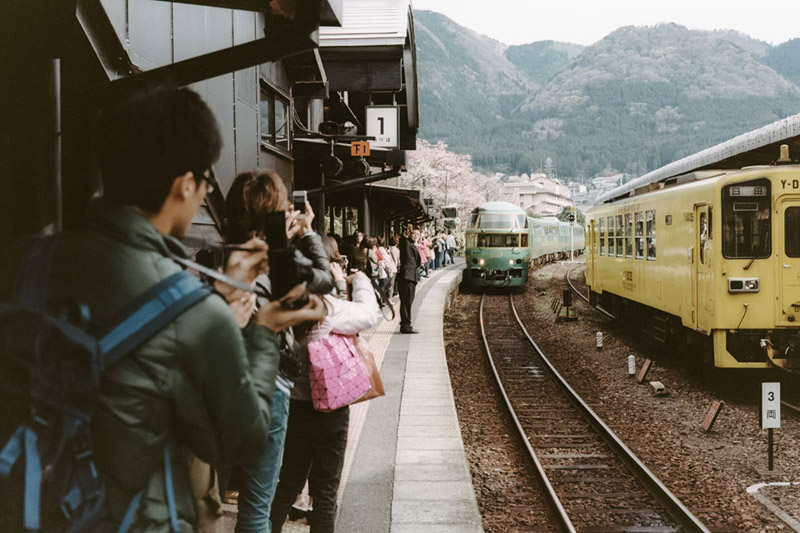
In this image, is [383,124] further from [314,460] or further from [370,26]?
[314,460]

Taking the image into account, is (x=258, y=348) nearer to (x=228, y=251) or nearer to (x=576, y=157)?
(x=228, y=251)

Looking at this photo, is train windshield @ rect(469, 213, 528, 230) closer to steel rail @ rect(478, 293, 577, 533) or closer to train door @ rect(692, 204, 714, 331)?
steel rail @ rect(478, 293, 577, 533)

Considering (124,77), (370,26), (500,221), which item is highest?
(370,26)

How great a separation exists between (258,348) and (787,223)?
9066mm

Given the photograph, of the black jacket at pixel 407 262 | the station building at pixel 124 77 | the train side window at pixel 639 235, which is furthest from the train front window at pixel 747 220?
the black jacket at pixel 407 262

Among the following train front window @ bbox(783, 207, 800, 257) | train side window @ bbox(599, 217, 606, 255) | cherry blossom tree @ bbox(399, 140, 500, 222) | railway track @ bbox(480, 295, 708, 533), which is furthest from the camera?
cherry blossom tree @ bbox(399, 140, 500, 222)

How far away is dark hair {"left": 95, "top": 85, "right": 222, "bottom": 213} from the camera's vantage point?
1608 millimetres

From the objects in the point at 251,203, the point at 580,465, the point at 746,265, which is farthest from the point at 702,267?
the point at 251,203

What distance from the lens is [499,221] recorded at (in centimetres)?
2547

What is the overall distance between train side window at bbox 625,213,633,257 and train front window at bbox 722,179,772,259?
4860 mm

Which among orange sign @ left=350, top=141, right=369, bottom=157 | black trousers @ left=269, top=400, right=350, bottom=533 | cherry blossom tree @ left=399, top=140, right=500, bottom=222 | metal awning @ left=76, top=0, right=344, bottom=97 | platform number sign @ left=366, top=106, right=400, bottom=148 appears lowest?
black trousers @ left=269, top=400, right=350, bottom=533

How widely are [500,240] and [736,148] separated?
12442 mm

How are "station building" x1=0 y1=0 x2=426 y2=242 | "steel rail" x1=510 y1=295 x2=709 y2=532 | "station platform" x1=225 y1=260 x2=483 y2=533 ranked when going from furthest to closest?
"steel rail" x1=510 y1=295 x2=709 y2=532, "station platform" x1=225 y1=260 x2=483 y2=533, "station building" x1=0 y1=0 x2=426 y2=242

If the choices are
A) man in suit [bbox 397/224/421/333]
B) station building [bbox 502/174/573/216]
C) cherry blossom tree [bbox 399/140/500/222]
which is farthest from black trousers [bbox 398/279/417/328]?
station building [bbox 502/174/573/216]
